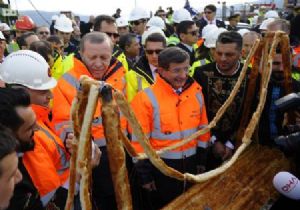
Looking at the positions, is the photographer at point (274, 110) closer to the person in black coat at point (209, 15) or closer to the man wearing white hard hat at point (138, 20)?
the man wearing white hard hat at point (138, 20)

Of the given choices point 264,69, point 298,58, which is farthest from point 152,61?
point 298,58

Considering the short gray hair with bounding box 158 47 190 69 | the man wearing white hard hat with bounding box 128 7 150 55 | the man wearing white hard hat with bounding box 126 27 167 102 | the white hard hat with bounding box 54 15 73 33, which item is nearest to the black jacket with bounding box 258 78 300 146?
the short gray hair with bounding box 158 47 190 69

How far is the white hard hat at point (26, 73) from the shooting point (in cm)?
212

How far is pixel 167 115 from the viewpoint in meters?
2.53

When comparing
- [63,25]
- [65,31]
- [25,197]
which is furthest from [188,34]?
[25,197]

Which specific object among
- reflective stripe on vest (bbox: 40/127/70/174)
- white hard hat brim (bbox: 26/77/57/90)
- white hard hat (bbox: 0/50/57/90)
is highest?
white hard hat (bbox: 0/50/57/90)

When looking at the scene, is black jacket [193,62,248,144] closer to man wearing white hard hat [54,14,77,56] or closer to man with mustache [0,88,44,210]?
man with mustache [0,88,44,210]

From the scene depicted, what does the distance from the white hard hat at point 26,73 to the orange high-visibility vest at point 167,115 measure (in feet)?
2.37

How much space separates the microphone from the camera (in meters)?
1.83

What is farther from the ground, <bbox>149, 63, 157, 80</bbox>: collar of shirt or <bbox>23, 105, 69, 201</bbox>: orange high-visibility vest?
<bbox>149, 63, 157, 80</bbox>: collar of shirt

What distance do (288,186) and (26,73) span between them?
1.72 meters

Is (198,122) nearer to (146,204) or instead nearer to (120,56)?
(146,204)

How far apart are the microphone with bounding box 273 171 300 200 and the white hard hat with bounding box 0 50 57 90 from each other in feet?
4.96

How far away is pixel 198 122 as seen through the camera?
267 cm
